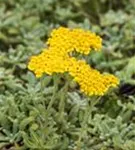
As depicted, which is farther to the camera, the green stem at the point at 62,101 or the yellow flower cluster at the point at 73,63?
the green stem at the point at 62,101

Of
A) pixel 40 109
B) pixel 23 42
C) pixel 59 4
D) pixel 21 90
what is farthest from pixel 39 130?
pixel 59 4

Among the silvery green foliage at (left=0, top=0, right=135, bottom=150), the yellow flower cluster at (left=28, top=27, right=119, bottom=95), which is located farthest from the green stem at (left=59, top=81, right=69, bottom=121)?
the yellow flower cluster at (left=28, top=27, right=119, bottom=95)

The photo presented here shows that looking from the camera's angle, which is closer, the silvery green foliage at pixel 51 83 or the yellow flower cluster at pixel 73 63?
the yellow flower cluster at pixel 73 63

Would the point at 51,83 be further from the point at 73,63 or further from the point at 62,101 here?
the point at 73,63

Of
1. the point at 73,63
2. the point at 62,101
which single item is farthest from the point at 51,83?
the point at 73,63

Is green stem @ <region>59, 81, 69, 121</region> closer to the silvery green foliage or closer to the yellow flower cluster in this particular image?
the silvery green foliage

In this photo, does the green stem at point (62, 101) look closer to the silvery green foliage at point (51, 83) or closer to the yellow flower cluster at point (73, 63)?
the silvery green foliage at point (51, 83)

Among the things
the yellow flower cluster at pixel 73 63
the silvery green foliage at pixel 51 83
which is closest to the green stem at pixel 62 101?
the silvery green foliage at pixel 51 83

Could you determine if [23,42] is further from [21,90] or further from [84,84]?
[84,84]

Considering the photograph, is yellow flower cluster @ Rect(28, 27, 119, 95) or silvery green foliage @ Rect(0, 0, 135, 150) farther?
silvery green foliage @ Rect(0, 0, 135, 150)
